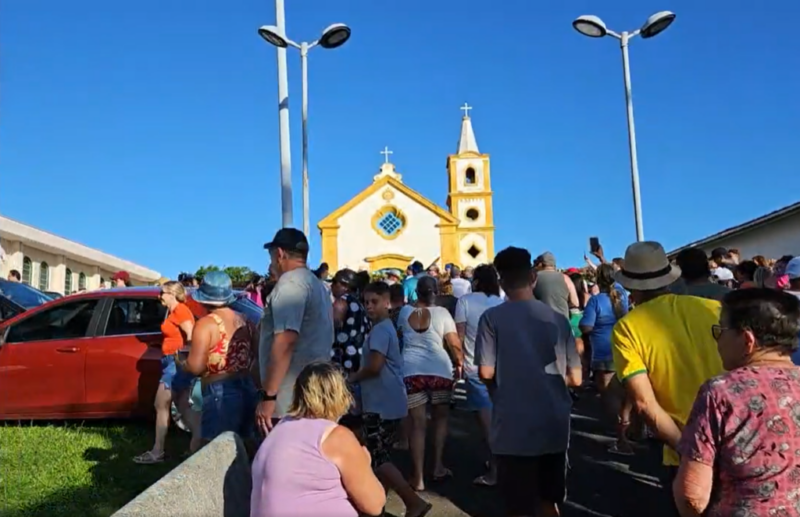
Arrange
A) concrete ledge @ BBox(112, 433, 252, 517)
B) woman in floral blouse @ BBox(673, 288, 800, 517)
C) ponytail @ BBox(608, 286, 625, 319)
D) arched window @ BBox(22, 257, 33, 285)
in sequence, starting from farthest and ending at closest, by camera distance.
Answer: arched window @ BBox(22, 257, 33, 285)
ponytail @ BBox(608, 286, 625, 319)
concrete ledge @ BBox(112, 433, 252, 517)
woman in floral blouse @ BBox(673, 288, 800, 517)

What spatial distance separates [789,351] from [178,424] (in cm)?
663

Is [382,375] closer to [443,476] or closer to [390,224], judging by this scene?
[443,476]

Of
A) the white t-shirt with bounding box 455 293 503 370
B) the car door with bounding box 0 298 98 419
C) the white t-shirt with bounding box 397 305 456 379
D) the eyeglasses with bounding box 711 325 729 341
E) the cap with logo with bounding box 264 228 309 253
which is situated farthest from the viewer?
the car door with bounding box 0 298 98 419

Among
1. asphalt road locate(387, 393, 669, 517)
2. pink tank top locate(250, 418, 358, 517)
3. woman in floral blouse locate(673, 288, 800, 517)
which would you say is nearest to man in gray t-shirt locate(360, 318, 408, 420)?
asphalt road locate(387, 393, 669, 517)

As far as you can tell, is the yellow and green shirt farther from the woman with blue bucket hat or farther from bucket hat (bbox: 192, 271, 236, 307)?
bucket hat (bbox: 192, 271, 236, 307)

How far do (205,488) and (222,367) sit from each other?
4.15 feet

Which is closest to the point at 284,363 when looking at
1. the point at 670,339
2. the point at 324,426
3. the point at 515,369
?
the point at 324,426

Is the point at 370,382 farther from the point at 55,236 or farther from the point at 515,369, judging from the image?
the point at 55,236

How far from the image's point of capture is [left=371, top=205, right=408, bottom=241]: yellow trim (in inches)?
2164

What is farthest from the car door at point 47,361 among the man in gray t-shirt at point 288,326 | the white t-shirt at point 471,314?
the man in gray t-shirt at point 288,326

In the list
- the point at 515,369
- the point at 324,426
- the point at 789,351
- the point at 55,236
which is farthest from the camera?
the point at 55,236

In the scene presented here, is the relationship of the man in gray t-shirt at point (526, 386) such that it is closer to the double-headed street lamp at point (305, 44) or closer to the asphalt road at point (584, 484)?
the asphalt road at point (584, 484)

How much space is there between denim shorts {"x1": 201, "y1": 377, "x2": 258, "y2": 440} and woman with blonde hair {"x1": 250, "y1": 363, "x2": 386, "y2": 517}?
1.59 m

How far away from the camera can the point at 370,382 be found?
18.7 ft
